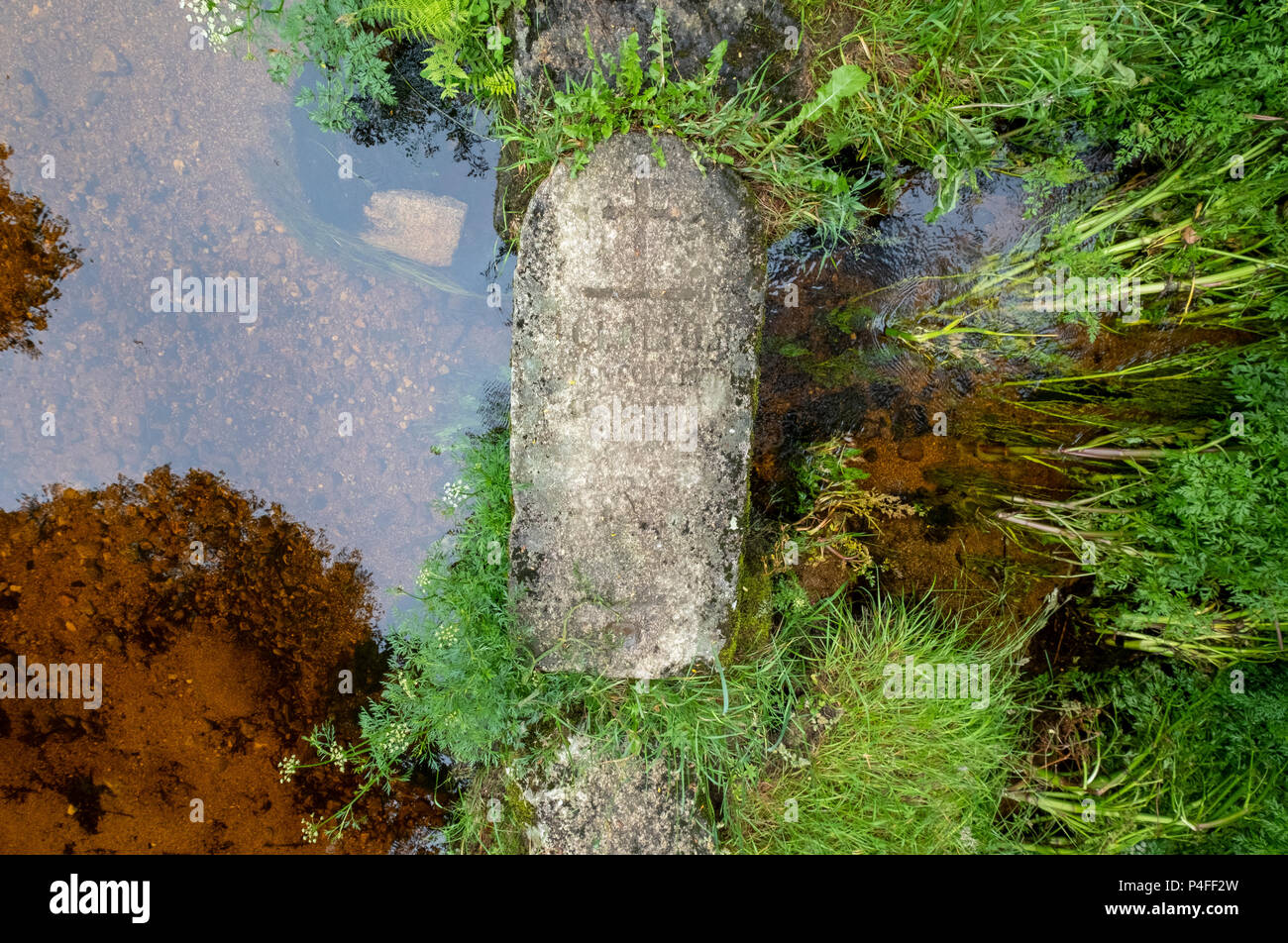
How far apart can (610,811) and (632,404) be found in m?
1.95

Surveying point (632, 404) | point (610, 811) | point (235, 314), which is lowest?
point (610, 811)

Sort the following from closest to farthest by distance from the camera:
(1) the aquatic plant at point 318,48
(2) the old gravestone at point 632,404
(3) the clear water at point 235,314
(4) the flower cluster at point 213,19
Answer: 1. (2) the old gravestone at point 632,404
2. (1) the aquatic plant at point 318,48
3. (4) the flower cluster at point 213,19
4. (3) the clear water at point 235,314

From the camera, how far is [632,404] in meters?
2.67

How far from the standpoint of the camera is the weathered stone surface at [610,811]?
285 cm

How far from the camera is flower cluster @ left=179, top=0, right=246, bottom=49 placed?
2926 mm

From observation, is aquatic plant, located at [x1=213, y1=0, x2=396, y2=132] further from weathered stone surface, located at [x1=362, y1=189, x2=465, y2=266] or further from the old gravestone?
the old gravestone

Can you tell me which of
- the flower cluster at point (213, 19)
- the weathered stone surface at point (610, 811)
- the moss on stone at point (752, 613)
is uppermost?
the flower cluster at point (213, 19)

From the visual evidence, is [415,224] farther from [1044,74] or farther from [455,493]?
[1044,74]

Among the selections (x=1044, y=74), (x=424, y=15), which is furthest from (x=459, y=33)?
(x=1044, y=74)

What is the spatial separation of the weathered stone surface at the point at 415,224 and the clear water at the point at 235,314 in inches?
2.3

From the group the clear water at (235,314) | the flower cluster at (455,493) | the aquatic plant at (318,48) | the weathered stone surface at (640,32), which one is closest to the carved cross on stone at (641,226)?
the weathered stone surface at (640,32)

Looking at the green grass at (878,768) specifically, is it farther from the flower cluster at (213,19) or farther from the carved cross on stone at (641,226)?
the flower cluster at (213,19)

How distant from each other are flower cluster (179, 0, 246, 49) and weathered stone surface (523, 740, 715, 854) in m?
3.88
